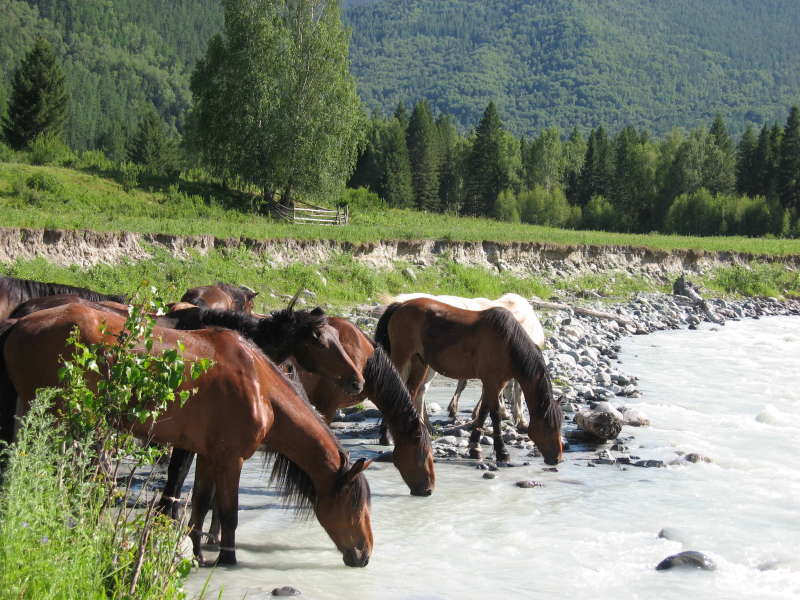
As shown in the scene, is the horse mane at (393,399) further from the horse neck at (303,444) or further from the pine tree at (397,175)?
the pine tree at (397,175)

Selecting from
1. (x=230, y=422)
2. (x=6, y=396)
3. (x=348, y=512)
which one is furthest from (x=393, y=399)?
(x=6, y=396)

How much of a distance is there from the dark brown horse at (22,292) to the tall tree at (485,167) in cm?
7683

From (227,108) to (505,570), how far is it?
36067 mm

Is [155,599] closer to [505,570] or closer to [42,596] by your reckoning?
[42,596]

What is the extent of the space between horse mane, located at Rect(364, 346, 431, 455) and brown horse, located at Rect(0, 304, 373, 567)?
5.77ft

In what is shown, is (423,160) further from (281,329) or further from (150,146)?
(281,329)

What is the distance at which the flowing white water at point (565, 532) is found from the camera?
5.70 metres

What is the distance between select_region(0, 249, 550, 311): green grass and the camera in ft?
56.4

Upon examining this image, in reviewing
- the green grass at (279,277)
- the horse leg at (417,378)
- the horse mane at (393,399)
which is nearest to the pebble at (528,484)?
the horse mane at (393,399)

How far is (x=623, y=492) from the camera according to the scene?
8.27 meters

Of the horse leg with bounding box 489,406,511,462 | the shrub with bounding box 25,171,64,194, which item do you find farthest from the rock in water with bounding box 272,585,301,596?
the shrub with bounding box 25,171,64,194

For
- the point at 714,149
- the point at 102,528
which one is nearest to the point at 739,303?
the point at 102,528

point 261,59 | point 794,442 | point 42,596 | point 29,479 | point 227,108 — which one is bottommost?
point 794,442

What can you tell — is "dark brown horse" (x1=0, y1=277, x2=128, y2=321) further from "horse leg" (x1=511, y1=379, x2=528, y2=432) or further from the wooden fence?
the wooden fence
